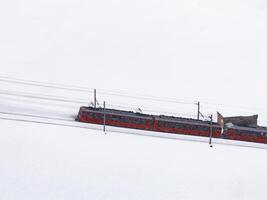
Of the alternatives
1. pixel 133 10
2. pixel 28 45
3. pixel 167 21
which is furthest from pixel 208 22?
pixel 28 45

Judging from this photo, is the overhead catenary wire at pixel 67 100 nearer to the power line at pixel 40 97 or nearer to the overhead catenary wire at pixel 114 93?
the power line at pixel 40 97

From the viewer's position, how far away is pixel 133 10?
39.6 m

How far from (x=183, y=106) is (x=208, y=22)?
19.7m

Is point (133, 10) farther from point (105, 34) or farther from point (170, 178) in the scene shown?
point (170, 178)

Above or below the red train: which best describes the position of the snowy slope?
below

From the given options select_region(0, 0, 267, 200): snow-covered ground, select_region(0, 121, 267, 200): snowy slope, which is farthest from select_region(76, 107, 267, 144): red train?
select_region(0, 121, 267, 200): snowy slope

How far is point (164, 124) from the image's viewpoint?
1708cm

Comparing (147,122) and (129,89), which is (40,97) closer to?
(129,89)

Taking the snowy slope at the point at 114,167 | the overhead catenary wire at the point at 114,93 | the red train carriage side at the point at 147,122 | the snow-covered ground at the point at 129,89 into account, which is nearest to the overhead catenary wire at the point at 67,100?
the snow-covered ground at the point at 129,89

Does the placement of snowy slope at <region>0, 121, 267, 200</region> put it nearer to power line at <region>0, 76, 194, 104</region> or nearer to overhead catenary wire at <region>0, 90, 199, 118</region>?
overhead catenary wire at <region>0, 90, 199, 118</region>

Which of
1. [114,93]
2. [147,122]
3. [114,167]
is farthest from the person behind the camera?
[114,93]

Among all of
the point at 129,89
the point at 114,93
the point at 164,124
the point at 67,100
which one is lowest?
the point at 164,124

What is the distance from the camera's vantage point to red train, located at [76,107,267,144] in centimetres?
1662

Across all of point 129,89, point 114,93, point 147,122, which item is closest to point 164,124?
point 147,122
